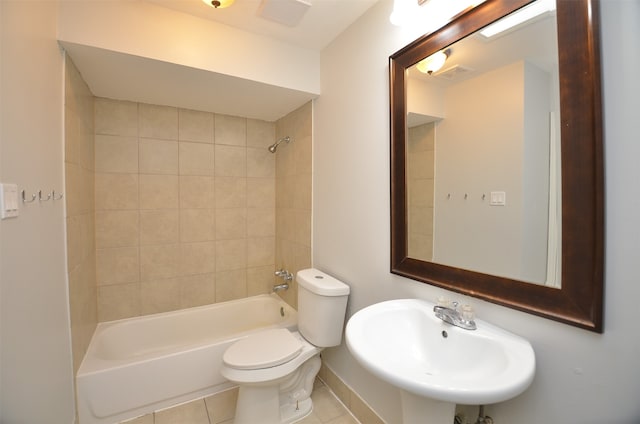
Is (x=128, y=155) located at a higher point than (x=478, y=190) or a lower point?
higher

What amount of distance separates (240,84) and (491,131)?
1.49 m

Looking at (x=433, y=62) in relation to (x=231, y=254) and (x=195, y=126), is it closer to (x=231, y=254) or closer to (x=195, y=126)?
(x=195, y=126)

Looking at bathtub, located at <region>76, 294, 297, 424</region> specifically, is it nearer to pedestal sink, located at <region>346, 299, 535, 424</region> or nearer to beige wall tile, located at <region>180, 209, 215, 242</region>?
beige wall tile, located at <region>180, 209, 215, 242</region>

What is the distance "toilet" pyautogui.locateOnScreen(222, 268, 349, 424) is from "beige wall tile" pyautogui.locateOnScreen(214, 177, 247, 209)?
1.09m

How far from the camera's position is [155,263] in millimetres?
2203

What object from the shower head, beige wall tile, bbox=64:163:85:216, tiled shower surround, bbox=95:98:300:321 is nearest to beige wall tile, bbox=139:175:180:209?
tiled shower surround, bbox=95:98:300:321

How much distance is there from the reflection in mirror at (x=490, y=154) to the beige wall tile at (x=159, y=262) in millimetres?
1963

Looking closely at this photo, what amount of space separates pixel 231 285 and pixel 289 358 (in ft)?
3.95

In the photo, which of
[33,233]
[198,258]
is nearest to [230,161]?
[198,258]

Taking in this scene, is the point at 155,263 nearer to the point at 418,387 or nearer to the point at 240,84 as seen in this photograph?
the point at 240,84

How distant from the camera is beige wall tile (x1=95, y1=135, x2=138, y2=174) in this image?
2.01 m

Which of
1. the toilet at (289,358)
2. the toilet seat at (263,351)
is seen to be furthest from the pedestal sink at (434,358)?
the toilet seat at (263,351)

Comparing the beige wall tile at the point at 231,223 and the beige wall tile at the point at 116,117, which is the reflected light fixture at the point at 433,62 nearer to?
the beige wall tile at the point at 231,223

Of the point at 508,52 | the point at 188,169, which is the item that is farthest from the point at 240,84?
the point at 508,52
